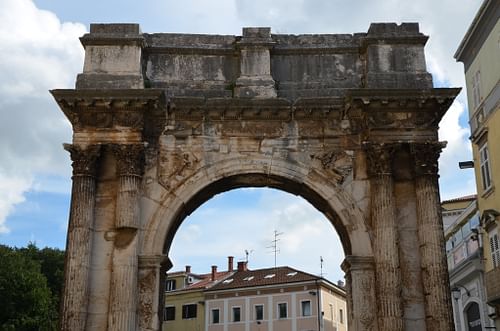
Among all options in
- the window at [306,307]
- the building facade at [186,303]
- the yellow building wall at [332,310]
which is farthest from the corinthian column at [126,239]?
the building facade at [186,303]

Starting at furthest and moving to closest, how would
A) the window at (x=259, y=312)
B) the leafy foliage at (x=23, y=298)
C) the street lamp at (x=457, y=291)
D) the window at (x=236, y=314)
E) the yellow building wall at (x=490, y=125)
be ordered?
the window at (x=236, y=314) → the window at (x=259, y=312) → the leafy foliage at (x=23, y=298) → the street lamp at (x=457, y=291) → the yellow building wall at (x=490, y=125)

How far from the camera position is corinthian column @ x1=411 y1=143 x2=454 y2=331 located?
10953 mm

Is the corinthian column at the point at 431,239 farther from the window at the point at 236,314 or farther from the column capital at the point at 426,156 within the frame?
the window at the point at 236,314

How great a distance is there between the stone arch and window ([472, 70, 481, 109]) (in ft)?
32.2

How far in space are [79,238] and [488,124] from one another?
1238cm

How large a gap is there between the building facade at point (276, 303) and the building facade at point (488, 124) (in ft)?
58.2

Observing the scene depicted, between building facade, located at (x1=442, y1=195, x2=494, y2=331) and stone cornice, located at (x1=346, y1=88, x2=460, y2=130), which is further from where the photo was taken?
building facade, located at (x1=442, y1=195, x2=494, y2=331)

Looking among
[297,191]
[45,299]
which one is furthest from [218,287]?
[297,191]

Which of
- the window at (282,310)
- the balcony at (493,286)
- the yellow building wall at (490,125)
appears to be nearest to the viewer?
the balcony at (493,286)

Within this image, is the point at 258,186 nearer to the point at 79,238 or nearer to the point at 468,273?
the point at 79,238

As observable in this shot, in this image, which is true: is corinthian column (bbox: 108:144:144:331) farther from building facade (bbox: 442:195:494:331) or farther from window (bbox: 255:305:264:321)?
window (bbox: 255:305:264:321)

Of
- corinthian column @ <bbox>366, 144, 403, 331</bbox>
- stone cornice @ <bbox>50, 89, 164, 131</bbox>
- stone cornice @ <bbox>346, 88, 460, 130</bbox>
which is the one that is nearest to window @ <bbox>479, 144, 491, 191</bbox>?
stone cornice @ <bbox>346, 88, 460, 130</bbox>

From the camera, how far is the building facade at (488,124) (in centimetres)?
1825

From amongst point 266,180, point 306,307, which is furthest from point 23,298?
point 306,307
